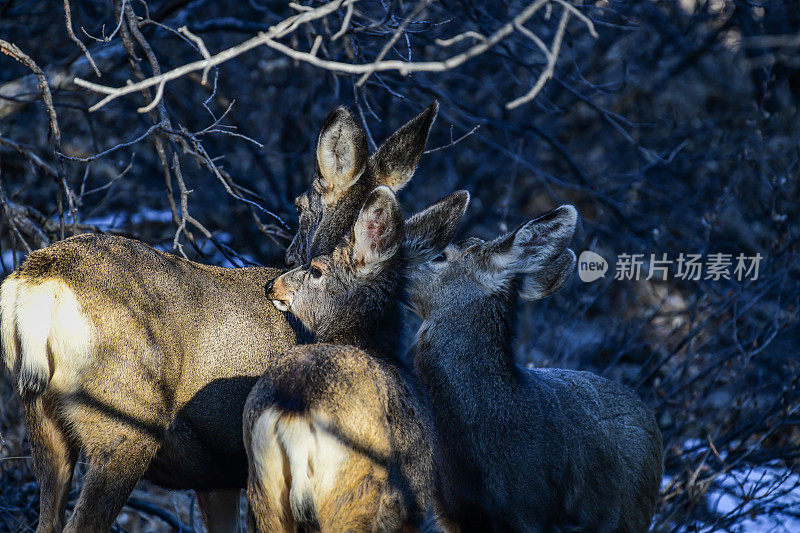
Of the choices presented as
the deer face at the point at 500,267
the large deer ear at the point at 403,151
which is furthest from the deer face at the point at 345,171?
the deer face at the point at 500,267

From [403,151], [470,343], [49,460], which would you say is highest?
[403,151]

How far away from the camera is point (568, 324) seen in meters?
8.51

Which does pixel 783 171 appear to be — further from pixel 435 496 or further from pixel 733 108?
pixel 435 496

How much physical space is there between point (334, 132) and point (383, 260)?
1.16 m

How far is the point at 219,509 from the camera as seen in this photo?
16.9 feet

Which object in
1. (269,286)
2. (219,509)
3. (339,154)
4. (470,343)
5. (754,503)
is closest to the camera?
(470,343)

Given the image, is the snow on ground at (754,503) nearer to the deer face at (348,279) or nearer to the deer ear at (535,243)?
the deer ear at (535,243)

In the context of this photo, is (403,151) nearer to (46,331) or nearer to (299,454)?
(46,331)

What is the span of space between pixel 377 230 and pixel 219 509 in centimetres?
189

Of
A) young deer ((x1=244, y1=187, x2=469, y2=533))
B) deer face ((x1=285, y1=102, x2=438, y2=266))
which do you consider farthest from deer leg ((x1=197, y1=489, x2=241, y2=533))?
deer face ((x1=285, y1=102, x2=438, y2=266))

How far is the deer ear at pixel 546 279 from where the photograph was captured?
4.69m

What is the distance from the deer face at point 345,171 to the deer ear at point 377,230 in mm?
672

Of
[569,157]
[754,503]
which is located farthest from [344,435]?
[569,157]

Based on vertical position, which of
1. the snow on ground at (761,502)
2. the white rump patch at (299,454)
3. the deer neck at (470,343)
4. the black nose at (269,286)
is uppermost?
the black nose at (269,286)
